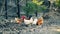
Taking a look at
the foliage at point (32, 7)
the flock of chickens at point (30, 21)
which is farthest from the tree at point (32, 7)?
the flock of chickens at point (30, 21)

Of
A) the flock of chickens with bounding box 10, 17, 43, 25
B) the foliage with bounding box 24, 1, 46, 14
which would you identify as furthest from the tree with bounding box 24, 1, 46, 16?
the flock of chickens with bounding box 10, 17, 43, 25

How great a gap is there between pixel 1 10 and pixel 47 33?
2.21m

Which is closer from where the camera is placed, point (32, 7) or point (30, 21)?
point (30, 21)

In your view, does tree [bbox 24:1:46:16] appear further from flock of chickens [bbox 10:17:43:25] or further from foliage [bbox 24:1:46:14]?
flock of chickens [bbox 10:17:43:25]

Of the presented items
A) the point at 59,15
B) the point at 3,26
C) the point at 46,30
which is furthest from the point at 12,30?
the point at 59,15

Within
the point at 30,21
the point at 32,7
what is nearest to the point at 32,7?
the point at 32,7

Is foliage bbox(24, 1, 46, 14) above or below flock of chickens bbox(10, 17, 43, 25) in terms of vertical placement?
above

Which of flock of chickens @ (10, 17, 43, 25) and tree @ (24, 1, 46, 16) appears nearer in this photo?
flock of chickens @ (10, 17, 43, 25)

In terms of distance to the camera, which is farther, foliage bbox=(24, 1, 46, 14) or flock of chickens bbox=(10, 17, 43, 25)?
foliage bbox=(24, 1, 46, 14)

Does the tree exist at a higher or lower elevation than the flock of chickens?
higher

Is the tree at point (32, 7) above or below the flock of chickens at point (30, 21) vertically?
above

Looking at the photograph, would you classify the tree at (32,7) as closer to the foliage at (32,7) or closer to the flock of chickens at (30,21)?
the foliage at (32,7)

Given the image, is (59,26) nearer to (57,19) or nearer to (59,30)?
(59,30)

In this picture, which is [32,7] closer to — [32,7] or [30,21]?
[32,7]
